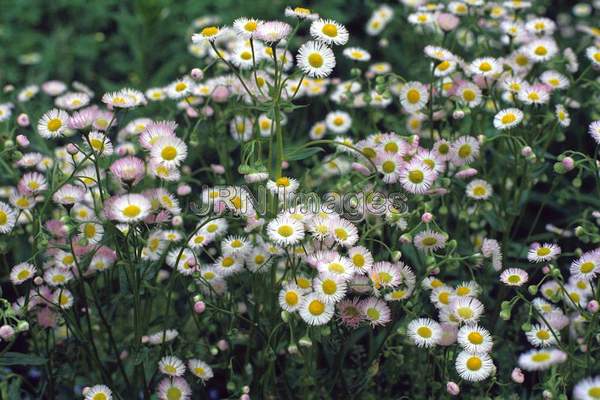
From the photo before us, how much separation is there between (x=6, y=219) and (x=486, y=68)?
1.29m

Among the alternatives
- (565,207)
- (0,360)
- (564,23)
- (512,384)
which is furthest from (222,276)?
(564,23)

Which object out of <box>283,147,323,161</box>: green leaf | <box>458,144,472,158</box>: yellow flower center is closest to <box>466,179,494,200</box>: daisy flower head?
<box>458,144,472,158</box>: yellow flower center

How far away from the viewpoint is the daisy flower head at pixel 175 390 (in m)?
1.60

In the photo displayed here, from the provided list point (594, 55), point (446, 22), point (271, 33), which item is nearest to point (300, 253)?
point (271, 33)

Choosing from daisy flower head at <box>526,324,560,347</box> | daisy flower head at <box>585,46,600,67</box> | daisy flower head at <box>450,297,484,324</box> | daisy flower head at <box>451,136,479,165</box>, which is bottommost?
daisy flower head at <box>526,324,560,347</box>

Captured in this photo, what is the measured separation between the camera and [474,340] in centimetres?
147

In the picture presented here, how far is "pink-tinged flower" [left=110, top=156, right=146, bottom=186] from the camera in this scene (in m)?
1.45

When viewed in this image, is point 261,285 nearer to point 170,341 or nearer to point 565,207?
point 170,341

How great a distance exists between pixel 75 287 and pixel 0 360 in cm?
27

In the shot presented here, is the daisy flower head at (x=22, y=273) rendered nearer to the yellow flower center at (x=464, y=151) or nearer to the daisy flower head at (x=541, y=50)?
the yellow flower center at (x=464, y=151)

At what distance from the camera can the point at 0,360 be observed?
156 cm

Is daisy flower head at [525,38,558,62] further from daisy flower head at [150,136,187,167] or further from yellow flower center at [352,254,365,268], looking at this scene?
daisy flower head at [150,136,187,167]

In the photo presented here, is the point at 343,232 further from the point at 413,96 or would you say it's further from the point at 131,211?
the point at 413,96

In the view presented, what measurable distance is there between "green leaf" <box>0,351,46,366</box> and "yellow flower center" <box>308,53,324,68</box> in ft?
2.93
